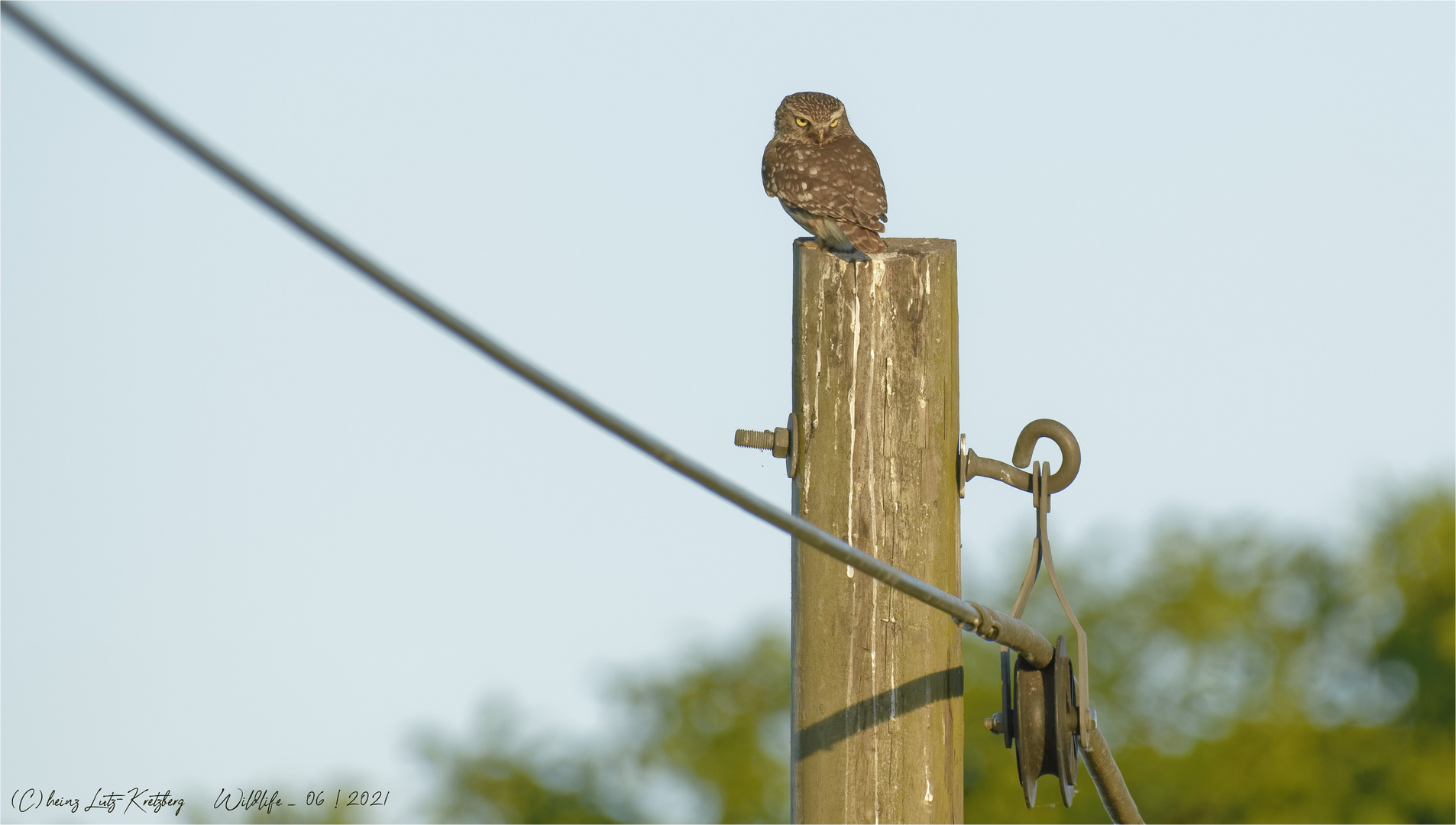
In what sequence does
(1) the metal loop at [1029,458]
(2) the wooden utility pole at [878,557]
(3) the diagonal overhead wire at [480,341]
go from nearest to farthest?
(3) the diagonal overhead wire at [480,341] < (2) the wooden utility pole at [878,557] < (1) the metal loop at [1029,458]

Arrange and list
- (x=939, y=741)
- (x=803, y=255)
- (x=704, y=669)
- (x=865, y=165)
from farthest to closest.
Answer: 1. (x=704, y=669)
2. (x=865, y=165)
3. (x=803, y=255)
4. (x=939, y=741)

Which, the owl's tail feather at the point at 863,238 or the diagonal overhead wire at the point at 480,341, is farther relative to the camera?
the owl's tail feather at the point at 863,238

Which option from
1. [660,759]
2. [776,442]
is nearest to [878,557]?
[776,442]

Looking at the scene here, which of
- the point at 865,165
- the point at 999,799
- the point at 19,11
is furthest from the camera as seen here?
the point at 999,799

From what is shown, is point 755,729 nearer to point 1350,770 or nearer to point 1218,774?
point 1218,774

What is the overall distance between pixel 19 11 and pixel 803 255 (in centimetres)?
231

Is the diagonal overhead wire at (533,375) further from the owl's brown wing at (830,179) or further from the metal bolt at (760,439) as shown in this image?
the owl's brown wing at (830,179)

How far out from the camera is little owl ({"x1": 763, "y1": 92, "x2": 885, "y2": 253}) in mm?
5418

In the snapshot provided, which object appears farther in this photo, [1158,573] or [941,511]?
[1158,573]

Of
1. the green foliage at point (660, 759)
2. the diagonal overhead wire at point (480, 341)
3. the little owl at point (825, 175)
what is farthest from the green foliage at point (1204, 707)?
the diagonal overhead wire at point (480, 341)

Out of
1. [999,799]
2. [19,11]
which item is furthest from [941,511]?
[999,799]

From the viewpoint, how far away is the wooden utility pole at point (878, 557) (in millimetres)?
3994

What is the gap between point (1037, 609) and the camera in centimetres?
2997

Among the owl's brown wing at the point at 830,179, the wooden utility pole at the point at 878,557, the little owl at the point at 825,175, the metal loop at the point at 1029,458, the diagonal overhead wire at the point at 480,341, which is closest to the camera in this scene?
the diagonal overhead wire at the point at 480,341
